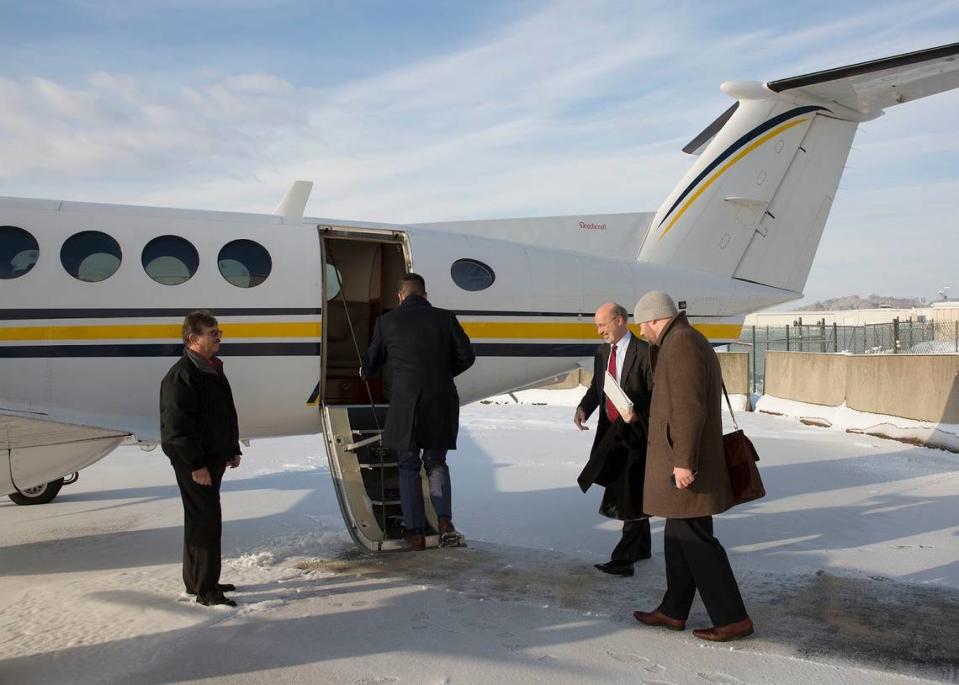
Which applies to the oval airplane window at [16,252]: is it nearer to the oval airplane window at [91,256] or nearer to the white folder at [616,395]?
the oval airplane window at [91,256]

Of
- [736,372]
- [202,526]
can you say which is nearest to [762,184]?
[202,526]

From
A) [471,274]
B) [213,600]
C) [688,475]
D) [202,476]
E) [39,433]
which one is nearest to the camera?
[688,475]

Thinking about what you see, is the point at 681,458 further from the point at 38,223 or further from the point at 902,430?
the point at 902,430

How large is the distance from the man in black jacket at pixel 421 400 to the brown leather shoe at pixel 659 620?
A: 167 centimetres

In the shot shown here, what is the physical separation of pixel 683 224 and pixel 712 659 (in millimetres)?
5580

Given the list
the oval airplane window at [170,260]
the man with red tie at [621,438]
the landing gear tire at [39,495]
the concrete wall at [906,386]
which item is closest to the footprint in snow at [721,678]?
the man with red tie at [621,438]

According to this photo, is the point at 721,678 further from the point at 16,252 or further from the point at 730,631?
the point at 16,252

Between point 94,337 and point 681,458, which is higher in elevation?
point 94,337

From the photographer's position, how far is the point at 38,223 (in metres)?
6.02

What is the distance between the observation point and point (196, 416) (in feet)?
15.0

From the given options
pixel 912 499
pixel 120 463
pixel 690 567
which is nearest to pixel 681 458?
pixel 690 567

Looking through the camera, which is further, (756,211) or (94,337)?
(756,211)

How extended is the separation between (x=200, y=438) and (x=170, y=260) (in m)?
2.21

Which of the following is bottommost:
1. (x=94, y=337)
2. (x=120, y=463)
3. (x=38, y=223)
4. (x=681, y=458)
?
(x=120, y=463)
